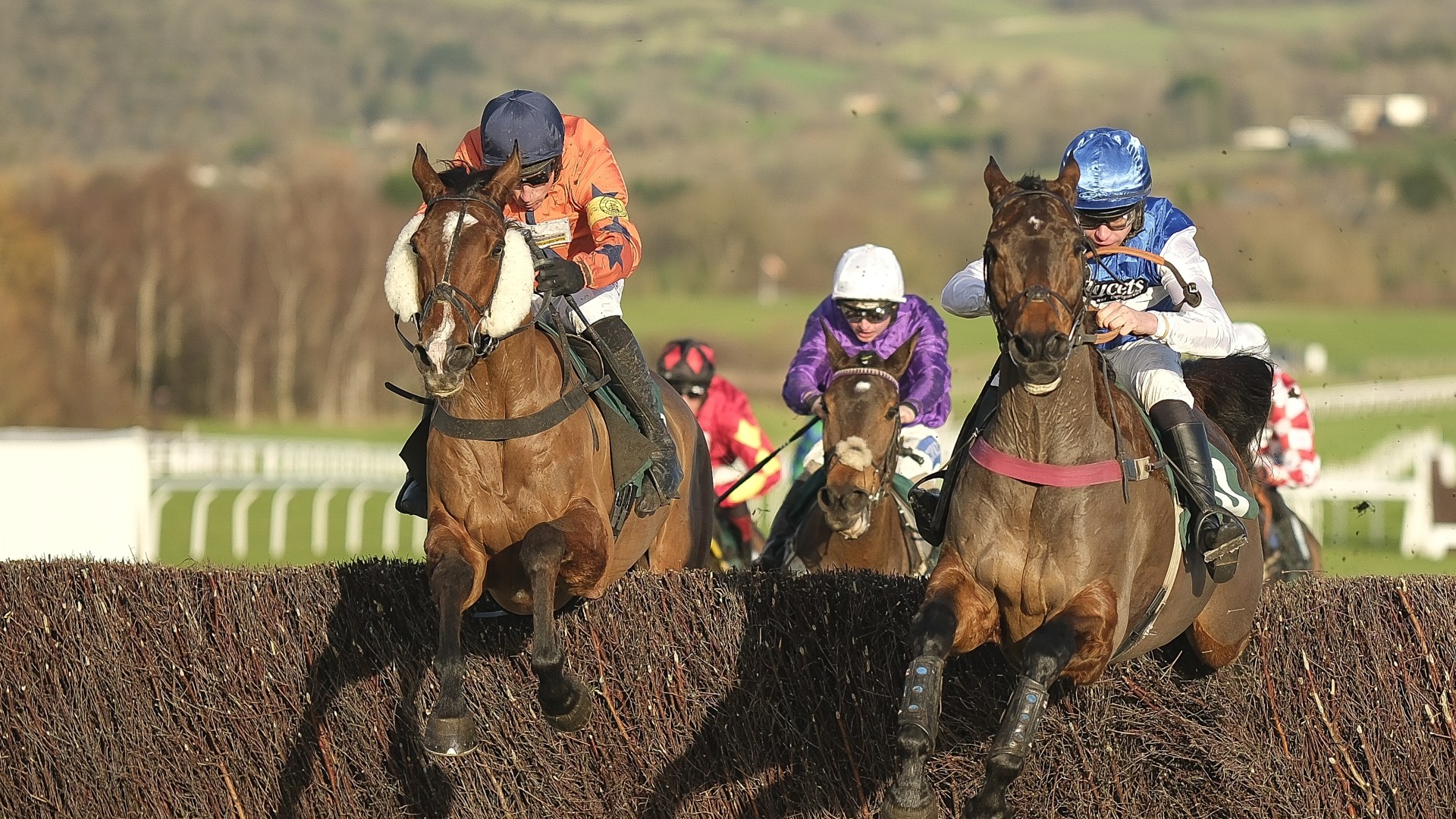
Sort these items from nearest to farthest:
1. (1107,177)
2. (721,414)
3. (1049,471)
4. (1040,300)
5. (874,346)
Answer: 1. (1040,300)
2. (1049,471)
3. (1107,177)
4. (874,346)
5. (721,414)

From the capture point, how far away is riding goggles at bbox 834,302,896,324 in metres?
7.79

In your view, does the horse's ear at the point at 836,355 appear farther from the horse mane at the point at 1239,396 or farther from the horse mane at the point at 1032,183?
the horse mane at the point at 1032,183

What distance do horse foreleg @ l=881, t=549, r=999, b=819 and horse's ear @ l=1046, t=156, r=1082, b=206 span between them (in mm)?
1049

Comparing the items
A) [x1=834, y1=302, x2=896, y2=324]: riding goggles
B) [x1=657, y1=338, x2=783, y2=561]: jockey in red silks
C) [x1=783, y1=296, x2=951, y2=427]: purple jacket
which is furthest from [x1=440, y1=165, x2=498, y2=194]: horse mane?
[x1=657, y1=338, x2=783, y2=561]: jockey in red silks

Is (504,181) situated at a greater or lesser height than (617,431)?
greater

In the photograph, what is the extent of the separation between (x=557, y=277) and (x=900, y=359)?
1993 mm

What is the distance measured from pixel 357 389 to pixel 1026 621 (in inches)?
1894

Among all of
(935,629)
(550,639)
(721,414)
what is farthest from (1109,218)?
(721,414)

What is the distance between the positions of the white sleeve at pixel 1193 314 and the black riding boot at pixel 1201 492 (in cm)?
19

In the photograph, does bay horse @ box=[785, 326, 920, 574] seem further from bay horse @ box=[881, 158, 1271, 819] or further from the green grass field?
the green grass field

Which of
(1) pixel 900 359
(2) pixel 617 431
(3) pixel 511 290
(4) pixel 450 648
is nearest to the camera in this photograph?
(4) pixel 450 648

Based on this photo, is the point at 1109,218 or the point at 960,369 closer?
the point at 1109,218

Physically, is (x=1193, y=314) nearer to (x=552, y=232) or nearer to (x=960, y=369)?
(x=552, y=232)

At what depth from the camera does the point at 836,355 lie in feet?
23.9
